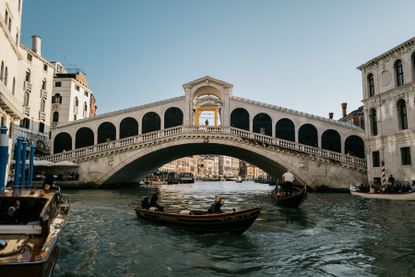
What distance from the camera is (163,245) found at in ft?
25.2

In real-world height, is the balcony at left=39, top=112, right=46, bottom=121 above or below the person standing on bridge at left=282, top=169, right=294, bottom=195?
above

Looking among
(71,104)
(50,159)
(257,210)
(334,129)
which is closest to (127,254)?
(257,210)

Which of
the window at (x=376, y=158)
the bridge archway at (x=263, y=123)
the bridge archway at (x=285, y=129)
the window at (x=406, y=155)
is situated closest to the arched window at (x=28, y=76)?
the bridge archway at (x=263, y=123)

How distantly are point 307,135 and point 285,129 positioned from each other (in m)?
1.86

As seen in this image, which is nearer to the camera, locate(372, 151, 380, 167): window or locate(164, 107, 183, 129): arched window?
locate(372, 151, 380, 167): window

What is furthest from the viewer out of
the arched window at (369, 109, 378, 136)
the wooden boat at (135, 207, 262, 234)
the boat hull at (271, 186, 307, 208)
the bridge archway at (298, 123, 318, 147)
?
the bridge archway at (298, 123, 318, 147)

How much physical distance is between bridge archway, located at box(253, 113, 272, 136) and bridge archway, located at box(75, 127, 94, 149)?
1465cm

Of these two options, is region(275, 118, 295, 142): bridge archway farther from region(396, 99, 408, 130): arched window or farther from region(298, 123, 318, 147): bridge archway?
region(396, 99, 408, 130): arched window

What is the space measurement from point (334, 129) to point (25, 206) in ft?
82.7

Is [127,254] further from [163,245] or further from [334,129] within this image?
[334,129]

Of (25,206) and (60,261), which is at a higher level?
(25,206)

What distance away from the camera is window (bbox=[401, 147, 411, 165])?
18.9 meters

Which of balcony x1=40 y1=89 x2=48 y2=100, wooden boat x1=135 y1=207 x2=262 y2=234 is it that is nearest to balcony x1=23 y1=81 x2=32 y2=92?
balcony x1=40 y1=89 x2=48 y2=100

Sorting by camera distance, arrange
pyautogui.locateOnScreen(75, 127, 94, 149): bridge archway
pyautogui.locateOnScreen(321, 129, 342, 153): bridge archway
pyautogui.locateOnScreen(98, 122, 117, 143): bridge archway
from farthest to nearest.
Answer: pyautogui.locateOnScreen(75, 127, 94, 149): bridge archway < pyautogui.locateOnScreen(98, 122, 117, 143): bridge archway < pyautogui.locateOnScreen(321, 129, 342, 153): bridge archway
